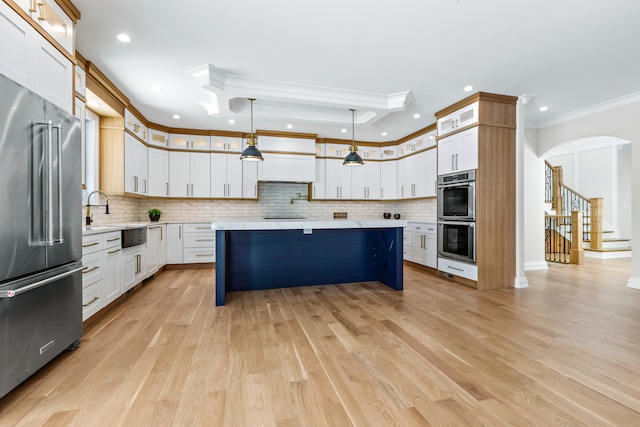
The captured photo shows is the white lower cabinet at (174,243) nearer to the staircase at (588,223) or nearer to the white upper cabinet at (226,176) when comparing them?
the white upper cabinet at (226,176)

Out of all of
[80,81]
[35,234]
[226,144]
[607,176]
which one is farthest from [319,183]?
[607,176]

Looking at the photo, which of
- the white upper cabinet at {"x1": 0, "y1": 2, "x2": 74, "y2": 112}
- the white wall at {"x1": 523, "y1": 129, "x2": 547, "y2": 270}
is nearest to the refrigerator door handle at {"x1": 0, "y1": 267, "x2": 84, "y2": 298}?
the white upper cabinet at {"x1": 0, "y1": 2, "x2": 74, "y2": 112}

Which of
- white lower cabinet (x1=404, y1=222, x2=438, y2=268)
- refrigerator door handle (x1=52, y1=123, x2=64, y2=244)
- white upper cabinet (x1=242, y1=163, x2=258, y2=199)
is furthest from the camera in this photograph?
white upper cabinet (x1=242, y1=163, x2=258, y2=199)

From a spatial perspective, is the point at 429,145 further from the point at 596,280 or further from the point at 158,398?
the point at 158,398

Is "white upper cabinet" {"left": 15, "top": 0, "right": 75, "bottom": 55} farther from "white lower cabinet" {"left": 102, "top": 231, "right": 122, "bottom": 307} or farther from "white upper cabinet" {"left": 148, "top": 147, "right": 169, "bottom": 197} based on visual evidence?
"white upper cabinet" {"left": 148, "top": 147, "right": 169, "bottom": 197}

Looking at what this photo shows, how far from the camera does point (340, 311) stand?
10.3 ft

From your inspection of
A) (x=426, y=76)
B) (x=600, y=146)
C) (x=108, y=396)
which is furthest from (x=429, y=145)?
(x=600, y=146)

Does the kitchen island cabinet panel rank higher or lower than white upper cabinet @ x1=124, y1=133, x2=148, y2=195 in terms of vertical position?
lower

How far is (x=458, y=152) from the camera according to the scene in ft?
14.3

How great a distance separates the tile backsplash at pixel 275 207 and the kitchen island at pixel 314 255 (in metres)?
2.15

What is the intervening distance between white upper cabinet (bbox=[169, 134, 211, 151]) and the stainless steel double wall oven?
446cm

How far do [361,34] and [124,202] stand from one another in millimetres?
4452

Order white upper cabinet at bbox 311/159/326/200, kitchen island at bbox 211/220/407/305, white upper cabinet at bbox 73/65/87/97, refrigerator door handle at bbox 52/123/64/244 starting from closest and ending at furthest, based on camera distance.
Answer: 1. refrigerator door handle at bbox 52/123/64/244
2. white upper cabinet at bbox 73/65/87/97
3. kitchen island at bbox 211/220/407/305
4. white upper cabinet at bbox 311/159/326/200

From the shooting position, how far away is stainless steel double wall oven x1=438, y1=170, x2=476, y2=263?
13.5 feet
